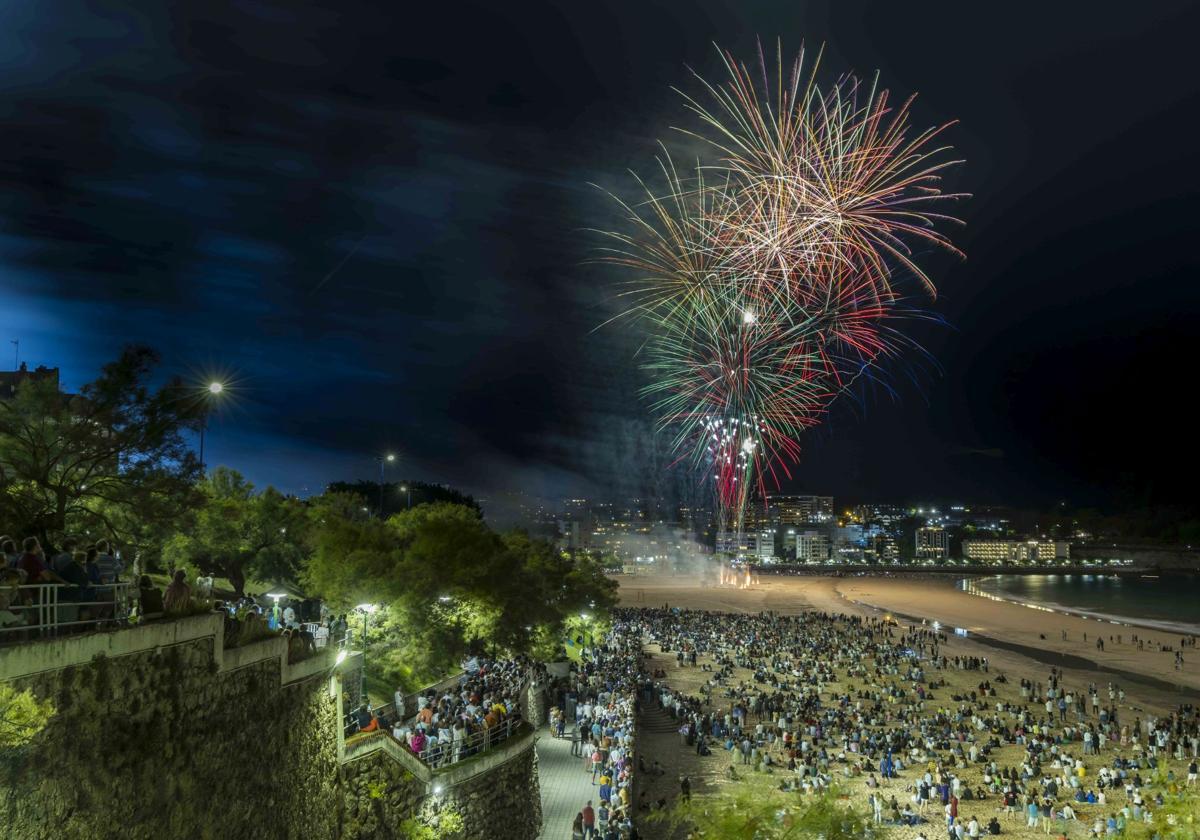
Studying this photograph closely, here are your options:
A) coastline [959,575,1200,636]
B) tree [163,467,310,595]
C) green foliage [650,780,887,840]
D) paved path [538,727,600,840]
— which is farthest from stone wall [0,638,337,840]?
coastline [959,575,1200,636]

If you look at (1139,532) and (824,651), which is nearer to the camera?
(824,651)

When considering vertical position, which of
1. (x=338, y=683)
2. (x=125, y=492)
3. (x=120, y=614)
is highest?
(x=125, y=492)

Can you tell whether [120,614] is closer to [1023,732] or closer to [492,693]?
[492,693]

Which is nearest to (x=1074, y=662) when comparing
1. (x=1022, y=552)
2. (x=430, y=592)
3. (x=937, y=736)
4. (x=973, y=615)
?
(x=937, y=736)

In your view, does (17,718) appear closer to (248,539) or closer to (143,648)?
(143,648)

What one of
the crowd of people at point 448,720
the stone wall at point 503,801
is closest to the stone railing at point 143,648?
the crowd of people at point 448,720

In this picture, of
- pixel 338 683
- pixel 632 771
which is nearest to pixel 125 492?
pixel 338 683
